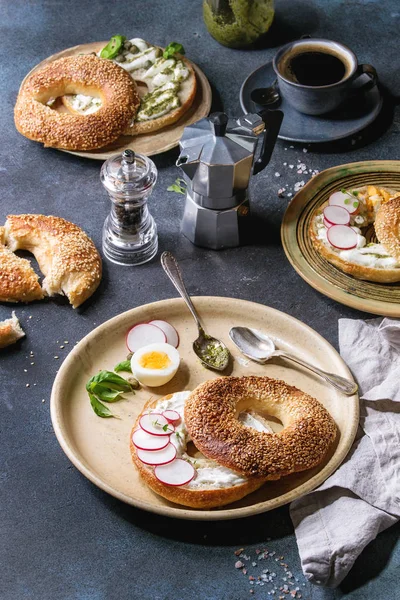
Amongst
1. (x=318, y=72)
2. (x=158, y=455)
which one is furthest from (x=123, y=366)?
(x=318, y=72)

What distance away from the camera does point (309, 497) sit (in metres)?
2.45

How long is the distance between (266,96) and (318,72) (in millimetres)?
251

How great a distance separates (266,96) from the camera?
145 inches

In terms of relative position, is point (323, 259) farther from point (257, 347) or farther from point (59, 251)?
point (59, 251)

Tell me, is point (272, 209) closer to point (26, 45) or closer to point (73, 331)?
point (73, 331)

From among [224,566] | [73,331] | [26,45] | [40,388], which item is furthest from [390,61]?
[224,566]

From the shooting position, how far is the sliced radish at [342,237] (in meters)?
3.06

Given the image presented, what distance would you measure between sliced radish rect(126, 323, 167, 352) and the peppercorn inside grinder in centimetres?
53

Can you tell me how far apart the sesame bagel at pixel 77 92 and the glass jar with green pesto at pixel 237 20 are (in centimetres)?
59

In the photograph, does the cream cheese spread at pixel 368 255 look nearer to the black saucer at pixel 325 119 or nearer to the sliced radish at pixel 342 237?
the sliced radish at pixel 342 237

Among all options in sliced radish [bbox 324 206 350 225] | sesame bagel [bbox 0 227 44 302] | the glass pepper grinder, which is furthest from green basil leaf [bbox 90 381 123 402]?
sliced radish [bbox 324 206 350 225]

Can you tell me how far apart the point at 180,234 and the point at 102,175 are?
0.42 m

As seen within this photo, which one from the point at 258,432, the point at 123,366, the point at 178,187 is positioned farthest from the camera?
the point at 178,187

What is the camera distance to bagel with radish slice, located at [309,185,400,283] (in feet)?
9.90
